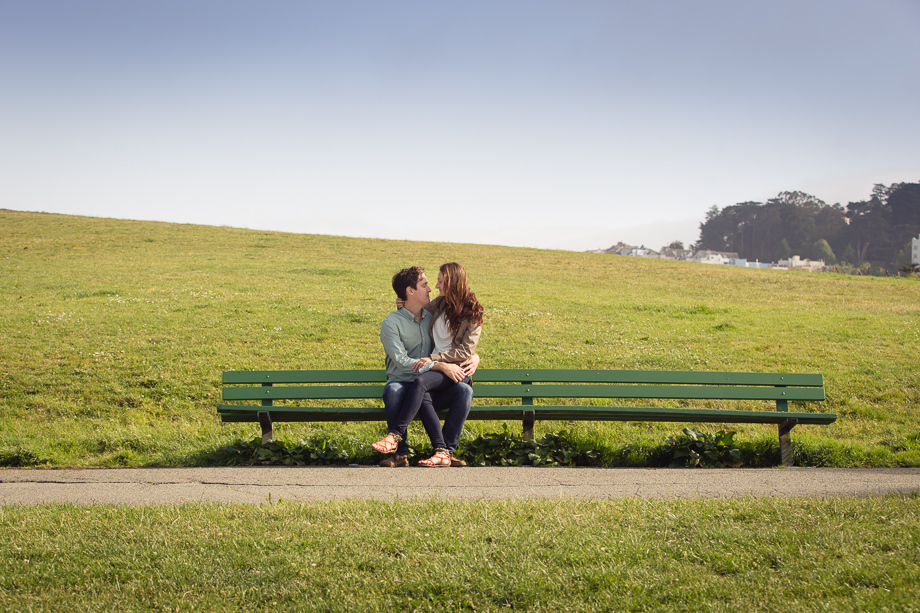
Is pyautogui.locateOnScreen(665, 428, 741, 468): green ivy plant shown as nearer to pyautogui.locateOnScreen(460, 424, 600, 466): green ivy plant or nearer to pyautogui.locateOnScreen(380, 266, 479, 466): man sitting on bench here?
pyautogui.locateOnScreen(460, 424, 600, 466): green ivy plant

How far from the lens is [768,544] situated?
3.45 m

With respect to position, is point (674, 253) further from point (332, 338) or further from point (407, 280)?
point (407, 280)

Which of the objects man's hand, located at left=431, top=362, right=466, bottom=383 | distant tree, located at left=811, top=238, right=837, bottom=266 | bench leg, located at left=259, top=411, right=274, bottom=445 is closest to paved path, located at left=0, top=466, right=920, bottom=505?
bench leg, located at left=259, top=411, right=274, bottom=445

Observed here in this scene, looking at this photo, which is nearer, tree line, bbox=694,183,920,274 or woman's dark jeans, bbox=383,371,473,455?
woman's dark jeans, bbox=383,371,473,455

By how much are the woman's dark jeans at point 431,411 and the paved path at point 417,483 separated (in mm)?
343

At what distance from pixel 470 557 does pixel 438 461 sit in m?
2.43

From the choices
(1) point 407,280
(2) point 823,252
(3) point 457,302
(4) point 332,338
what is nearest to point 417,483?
(3) point 457,302

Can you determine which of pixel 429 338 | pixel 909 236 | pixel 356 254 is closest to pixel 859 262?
pixel 909 236

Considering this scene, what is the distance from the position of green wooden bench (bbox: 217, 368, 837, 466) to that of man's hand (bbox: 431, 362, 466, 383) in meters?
0.40

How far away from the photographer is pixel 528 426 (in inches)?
252

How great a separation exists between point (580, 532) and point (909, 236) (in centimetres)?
10627

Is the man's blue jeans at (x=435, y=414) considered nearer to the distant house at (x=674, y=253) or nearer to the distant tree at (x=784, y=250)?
the distant house at (x=674, y=253)

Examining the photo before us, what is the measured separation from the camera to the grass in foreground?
294 cm

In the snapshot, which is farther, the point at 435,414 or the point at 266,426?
the point at 266,426
